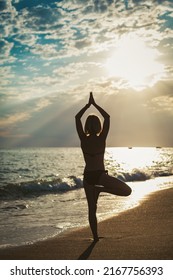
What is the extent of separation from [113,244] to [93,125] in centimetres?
215

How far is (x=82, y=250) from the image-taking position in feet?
20.8

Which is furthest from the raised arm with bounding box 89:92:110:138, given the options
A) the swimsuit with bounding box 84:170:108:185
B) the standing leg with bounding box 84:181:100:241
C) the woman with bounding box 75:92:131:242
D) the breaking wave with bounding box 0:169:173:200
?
the breaking wave with bounding box 0:169:173:200

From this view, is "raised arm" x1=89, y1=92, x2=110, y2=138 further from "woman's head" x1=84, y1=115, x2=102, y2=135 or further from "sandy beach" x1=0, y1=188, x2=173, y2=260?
"sandy beach" x1=0, y1=188, x2=173, y2=260

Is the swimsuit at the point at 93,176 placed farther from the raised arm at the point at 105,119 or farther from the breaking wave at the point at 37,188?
the breaking wave at the point at 37,188

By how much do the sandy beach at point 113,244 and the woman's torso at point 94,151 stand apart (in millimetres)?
1415

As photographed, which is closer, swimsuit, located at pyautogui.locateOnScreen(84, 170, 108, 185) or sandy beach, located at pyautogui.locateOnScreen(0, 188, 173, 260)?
sandy beach, located at pyautogui.locateOnScreen(0, 188, 173, 260)

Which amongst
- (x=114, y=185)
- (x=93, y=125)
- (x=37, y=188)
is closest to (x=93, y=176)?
(x=114, y=185)

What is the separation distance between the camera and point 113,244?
6578mm

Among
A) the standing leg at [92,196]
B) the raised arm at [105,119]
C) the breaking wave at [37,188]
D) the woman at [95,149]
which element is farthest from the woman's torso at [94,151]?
the breaking wave at [37,188]

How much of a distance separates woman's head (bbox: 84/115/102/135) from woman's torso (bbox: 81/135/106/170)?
97mm

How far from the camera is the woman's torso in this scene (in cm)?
630

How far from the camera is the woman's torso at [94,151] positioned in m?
6.30
